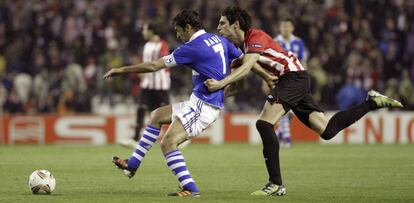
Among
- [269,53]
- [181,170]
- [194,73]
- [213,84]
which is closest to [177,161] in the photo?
[181,170]

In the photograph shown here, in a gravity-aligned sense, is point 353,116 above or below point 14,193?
above

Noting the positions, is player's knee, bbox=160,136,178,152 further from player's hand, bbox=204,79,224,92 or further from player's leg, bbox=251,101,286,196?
player's leg, bbox=251,101,286,196

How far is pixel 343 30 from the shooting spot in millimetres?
25062

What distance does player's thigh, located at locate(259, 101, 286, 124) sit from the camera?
31.8ft

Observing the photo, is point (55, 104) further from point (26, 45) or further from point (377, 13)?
point (377, 13)

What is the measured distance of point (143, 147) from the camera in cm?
1018

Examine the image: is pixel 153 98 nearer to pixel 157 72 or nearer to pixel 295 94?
pixel 157 72

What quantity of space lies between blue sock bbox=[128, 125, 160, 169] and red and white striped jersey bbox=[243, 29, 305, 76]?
155cm

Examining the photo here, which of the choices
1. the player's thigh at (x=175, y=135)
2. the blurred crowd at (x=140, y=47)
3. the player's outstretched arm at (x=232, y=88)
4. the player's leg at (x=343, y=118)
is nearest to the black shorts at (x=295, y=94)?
the player's leg at (x=343, y=118)

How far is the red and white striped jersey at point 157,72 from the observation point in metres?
17.7

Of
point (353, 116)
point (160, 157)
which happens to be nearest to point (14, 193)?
point (353, 116)

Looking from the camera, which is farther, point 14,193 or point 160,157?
point 160,157

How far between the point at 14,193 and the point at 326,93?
15.1 metres

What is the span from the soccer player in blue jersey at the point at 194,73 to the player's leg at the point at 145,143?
16.9 inches
